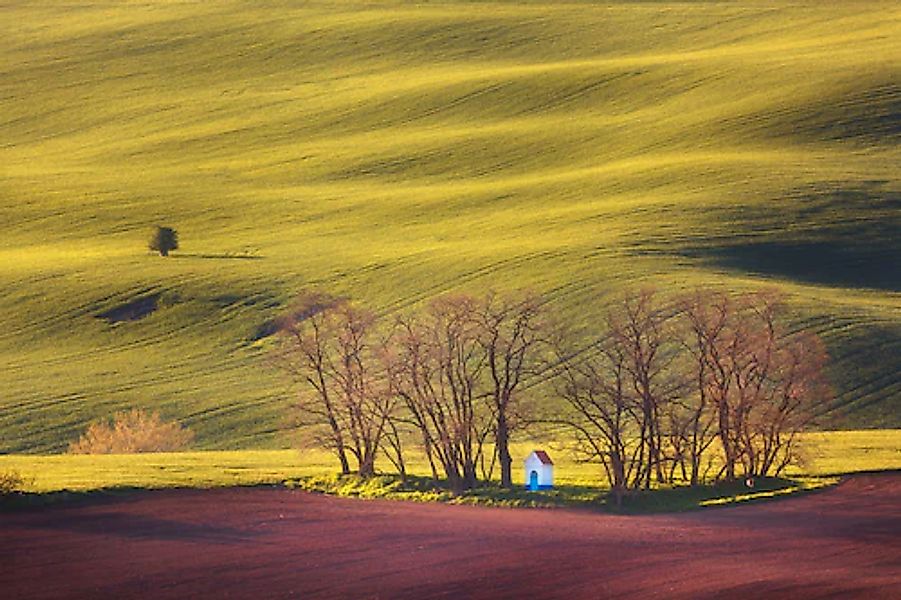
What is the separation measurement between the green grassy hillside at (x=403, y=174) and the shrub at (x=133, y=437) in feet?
3.01

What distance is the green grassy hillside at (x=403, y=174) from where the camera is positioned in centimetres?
6981

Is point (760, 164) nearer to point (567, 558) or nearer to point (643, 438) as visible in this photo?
point (643, 438)

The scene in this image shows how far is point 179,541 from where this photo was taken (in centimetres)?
3703

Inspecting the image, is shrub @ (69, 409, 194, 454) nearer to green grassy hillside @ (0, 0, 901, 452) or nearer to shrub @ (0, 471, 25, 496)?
green grassy hillside @ (0, 0, 901, 452)

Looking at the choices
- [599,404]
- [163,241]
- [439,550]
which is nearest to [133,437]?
[599,404]

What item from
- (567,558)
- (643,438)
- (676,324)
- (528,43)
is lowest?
(567,558)

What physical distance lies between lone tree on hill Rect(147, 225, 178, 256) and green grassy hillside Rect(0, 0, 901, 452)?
737 millimetres

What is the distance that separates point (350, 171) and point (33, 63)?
41484 millimetres

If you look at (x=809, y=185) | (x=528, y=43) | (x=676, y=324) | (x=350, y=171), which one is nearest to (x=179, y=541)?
(x=676, y=324)

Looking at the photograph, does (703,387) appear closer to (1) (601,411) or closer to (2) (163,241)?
(1) (601,411)

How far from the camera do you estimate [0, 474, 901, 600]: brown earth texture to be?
1276 inches

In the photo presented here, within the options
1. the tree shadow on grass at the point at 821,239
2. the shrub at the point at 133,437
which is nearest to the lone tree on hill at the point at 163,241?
the shrub at the point at 133,437

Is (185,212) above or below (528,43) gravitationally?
A: below

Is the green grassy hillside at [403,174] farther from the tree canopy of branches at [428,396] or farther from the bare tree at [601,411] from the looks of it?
the tree canopy of branches at [428,396]
